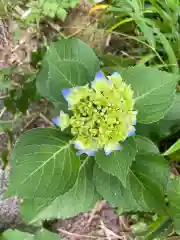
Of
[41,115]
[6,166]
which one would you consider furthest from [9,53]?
[6,166]

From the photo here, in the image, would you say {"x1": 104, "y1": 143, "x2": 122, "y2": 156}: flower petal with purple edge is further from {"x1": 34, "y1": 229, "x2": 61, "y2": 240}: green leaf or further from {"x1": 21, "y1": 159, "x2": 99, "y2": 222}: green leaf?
{"x1": 34, "y1": 229, "x2": 61, "y2": 240}: green leaf

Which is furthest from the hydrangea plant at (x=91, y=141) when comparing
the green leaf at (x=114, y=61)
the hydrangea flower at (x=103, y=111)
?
the green leaf at (x=114, y=61)

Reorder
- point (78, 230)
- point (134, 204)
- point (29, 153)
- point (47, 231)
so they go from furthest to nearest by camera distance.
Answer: point (78, 230), point (47, 231), point (134, 204), point (29, 153)

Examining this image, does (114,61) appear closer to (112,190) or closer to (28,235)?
(112,190)

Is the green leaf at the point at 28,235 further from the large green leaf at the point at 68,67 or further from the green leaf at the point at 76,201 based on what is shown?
the large green leaf at the point at 68,67

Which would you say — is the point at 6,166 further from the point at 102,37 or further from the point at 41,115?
the point at 102,37

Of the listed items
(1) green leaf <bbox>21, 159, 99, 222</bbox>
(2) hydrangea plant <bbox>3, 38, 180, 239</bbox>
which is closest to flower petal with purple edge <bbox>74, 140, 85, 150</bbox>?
(2) hydrangea plant <bbox>3, 38, 180, 239</bbox>

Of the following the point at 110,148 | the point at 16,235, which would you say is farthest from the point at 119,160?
the point at 16,235
